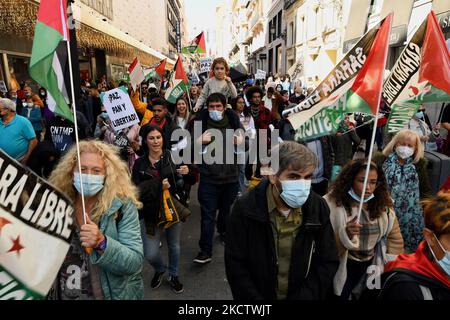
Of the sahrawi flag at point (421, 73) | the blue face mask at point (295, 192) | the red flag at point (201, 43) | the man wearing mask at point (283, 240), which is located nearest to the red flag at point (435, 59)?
the sahrawi flag at point (421, 73)

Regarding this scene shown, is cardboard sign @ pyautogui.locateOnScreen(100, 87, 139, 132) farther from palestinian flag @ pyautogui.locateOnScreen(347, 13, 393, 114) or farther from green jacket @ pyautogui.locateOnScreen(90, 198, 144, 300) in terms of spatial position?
palestinian flag @ pyautogui.locateOnScreen(347, 13, 393, 114)

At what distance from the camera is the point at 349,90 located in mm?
2766

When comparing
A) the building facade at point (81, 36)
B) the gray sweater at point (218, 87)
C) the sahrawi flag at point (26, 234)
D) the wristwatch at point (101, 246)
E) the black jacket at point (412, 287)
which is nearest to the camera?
the sahrawi flag at point (26, 234)

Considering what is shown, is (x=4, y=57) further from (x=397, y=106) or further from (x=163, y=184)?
(x=397, y=106)

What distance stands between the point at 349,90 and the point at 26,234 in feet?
7.89

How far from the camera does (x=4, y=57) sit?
13648 millimetres

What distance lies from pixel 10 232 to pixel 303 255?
4.77 feet

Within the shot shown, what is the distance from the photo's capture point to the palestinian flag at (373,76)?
2.52 m

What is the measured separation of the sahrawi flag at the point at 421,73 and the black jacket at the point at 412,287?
1.77 m

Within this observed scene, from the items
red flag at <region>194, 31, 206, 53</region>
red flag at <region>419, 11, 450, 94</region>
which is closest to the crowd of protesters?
red flag at <region>419, 11, 450, 94</region>

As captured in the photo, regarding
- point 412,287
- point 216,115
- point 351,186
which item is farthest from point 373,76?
point 216,115

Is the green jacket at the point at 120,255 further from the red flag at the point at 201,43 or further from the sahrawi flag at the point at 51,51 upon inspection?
Answer: the red flag at the point at 201,43

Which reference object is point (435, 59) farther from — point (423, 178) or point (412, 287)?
point (412, 287)

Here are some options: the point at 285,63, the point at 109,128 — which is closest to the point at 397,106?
the point at 109,128
